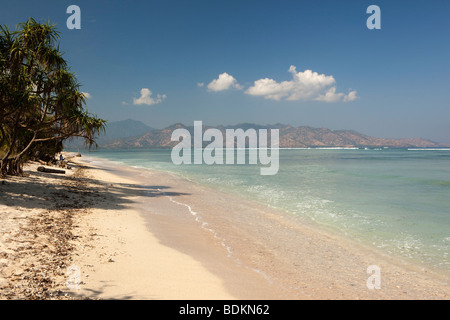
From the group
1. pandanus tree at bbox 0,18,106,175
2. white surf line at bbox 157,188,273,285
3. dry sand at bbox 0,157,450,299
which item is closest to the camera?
dry sand at bbox 0,157,450,299

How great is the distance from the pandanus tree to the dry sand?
551 centimetres

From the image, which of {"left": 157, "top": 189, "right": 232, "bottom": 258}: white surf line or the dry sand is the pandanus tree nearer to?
the dry sand

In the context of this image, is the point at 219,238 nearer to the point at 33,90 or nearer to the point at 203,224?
the point at 203,224

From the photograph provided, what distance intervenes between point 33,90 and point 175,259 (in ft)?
55.4

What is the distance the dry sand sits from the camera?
5.81 m

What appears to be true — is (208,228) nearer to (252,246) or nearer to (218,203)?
(252,246)

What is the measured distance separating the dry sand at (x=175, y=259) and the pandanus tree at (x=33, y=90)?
5.51 metres

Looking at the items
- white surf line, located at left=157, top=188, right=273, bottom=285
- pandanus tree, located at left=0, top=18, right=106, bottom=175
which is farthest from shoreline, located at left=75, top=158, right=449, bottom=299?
pandanus tree, located at left=0, top=18, right=106, bottom=175

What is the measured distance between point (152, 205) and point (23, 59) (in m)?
11.7

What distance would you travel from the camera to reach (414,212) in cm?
1648

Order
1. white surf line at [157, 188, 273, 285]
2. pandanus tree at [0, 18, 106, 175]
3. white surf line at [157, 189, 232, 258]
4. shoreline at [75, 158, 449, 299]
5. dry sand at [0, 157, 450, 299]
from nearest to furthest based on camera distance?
dry sand at [0, 157, 450, 299], shoreline at [75, 158, 449, 299], white surf line at [157, 188, 273, 285], white surf line at [157, 189, 232, 258], pandanus tree at [0, 18, 106, 175]

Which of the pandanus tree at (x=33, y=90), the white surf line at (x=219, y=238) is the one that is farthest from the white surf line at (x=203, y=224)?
the pandanus tree at (x=33, y=90)

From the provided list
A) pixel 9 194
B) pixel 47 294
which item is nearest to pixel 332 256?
pixel 47 294

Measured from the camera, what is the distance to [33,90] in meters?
17.7
